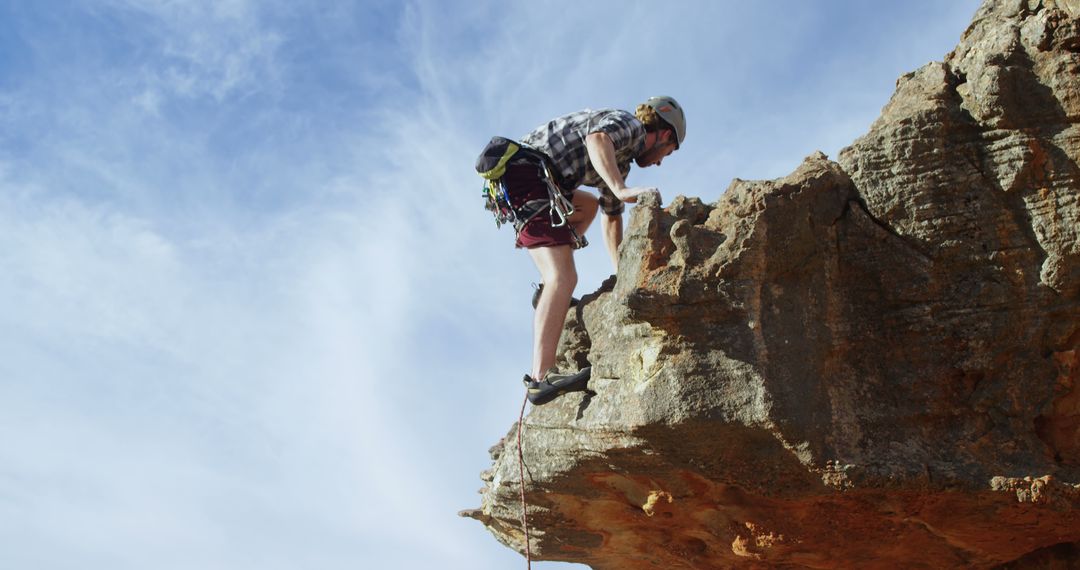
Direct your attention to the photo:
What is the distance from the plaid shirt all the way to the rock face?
1027mm

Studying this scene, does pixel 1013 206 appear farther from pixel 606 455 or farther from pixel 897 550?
pixel 606 455

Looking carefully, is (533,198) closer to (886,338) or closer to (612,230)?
(612,230)

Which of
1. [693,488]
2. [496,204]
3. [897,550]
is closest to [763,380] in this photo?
[693,488]

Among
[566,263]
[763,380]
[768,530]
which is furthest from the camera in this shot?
[566,263]

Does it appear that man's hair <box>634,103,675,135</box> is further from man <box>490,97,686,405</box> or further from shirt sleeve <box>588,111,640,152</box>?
shirt sleeve <box>588,111,640,152</box>

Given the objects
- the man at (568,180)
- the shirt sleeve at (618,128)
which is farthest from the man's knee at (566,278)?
the shirt sleeve at (618,128)

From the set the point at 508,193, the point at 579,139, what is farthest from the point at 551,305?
the point at 579,139

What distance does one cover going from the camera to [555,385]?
809cm

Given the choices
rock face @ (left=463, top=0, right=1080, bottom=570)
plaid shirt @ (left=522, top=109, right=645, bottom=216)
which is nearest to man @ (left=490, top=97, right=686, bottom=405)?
plaid shirt @ (left=522, top=109, right=645, bottom=216)

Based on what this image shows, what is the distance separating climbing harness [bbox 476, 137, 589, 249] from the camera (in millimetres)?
8398

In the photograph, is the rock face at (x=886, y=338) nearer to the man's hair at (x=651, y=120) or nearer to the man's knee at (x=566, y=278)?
the man's knee at (x=566, y=278)

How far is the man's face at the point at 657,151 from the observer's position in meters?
8.88

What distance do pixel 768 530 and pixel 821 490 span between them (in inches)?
38.0

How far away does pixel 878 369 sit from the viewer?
723cm
